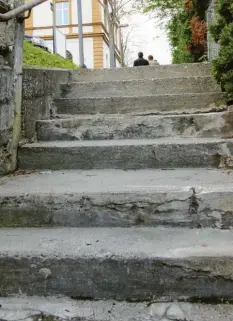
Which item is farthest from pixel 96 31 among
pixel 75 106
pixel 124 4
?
pixel 75 106

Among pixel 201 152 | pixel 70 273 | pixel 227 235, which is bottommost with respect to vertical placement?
pixel 70 273

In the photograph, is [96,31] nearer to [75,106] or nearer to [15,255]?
[75,106]

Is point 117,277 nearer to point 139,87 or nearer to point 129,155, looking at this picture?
point 129,155

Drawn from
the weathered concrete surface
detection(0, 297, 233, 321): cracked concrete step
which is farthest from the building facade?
detection(0, 297, 233, 321): cracked concrete step

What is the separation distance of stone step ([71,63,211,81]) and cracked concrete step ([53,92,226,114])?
2.80 ft

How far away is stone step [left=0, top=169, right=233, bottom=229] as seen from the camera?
216 centimetres

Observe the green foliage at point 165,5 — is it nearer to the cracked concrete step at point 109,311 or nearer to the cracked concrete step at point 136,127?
the cracked concrete step at point 136,127

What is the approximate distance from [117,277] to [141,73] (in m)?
3.35

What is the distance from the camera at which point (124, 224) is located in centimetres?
220

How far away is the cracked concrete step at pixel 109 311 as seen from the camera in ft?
5.44

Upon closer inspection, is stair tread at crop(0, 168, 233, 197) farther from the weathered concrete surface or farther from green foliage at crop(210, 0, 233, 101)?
green foliage at crop(210, 0, 233, 101)

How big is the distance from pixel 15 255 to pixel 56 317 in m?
0.37

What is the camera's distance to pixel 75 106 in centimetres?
397

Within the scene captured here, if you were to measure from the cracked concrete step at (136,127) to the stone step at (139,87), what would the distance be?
0.87 m
